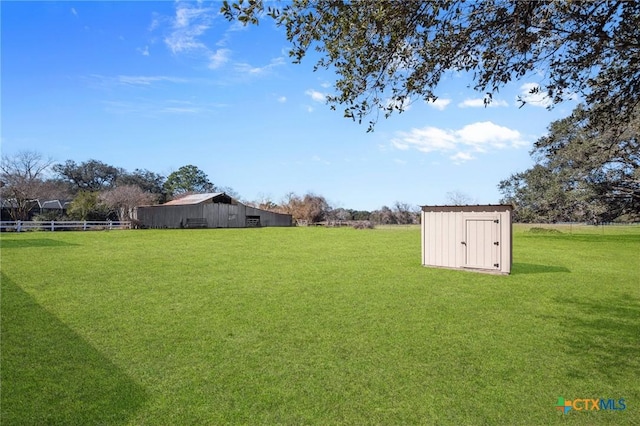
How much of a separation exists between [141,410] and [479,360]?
4192mm

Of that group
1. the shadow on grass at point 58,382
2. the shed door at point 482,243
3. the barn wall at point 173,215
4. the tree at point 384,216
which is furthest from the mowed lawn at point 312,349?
the tree at point 384,216

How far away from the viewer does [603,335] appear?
626 centimetres

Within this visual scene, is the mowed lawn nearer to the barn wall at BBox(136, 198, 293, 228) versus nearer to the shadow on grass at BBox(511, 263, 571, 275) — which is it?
the shadow on grass at BBox(511, 263, 571, 275)

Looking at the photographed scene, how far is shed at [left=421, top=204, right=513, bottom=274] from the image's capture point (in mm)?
12336

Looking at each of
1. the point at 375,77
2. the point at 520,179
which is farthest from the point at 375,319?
the point at 520,179

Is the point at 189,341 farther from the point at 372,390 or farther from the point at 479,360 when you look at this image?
the point at 479,360

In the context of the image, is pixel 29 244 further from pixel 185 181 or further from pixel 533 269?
pixel 185 181

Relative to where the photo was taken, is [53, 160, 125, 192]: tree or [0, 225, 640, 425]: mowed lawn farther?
[53, 160, 125, 192]: tree

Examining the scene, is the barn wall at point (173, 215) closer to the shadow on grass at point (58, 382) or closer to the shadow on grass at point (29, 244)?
the shadow on grass at point (29, 244)

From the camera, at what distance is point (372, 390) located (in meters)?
4.20

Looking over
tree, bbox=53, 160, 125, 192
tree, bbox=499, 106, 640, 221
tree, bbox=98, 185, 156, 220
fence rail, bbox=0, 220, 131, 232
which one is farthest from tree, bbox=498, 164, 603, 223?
tree, bbox=53, 160, 125, 192

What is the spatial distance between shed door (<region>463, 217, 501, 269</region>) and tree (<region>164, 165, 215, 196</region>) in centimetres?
6263

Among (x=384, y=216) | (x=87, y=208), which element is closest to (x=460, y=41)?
(x=87, y=208)

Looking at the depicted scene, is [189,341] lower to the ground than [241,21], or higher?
lower
